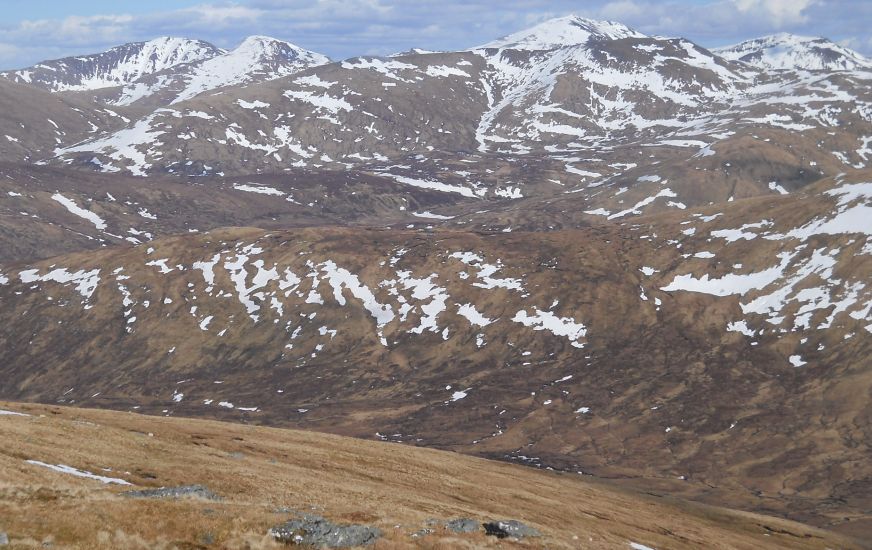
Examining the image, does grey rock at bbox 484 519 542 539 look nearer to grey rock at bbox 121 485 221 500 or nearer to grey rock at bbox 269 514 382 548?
grey rock at bbox 269 514 382 548

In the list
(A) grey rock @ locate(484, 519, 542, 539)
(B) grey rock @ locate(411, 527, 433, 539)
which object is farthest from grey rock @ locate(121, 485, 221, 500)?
(A) grey rock @ locate(484, 519, 542, 539)

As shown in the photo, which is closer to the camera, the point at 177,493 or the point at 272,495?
the point at 177,493

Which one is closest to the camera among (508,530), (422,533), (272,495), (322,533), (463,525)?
(322,533)

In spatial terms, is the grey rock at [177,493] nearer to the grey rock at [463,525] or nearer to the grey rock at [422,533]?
the grey rock at [422,533]

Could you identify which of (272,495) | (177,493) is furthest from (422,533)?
(177,493)

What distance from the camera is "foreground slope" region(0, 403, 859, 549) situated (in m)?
34.4

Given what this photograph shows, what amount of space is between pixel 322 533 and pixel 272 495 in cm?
1281

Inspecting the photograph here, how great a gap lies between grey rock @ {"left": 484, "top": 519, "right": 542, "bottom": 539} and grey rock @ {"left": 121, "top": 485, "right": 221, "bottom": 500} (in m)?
13.2

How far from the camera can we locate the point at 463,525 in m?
43.4

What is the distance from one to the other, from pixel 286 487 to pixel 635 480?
121909 millimetres

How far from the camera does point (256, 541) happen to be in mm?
34062

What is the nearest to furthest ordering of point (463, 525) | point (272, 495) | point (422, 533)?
A: point (422, 533)
point (463, 525)
point (272, 495)

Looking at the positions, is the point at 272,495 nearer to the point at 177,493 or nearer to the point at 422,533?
the point at 177,493

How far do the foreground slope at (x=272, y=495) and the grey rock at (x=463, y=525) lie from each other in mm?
795
